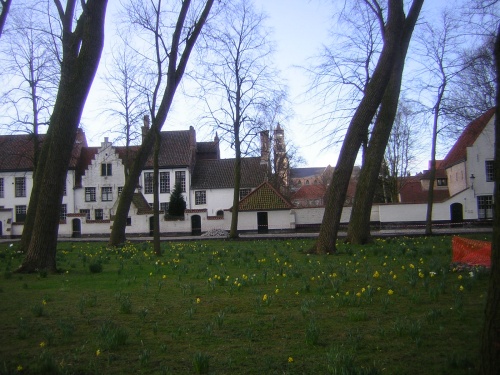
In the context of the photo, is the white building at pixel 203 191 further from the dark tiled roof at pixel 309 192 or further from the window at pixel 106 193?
the dark tiled roof at pixel 309 192

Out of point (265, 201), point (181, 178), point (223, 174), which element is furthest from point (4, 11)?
point (223, 174)

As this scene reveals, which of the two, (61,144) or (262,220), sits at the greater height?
(61,144)

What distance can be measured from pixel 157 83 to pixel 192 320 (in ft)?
52.3

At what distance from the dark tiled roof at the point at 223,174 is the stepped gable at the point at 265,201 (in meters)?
12.9

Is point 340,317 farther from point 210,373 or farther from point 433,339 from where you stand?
point 210,373

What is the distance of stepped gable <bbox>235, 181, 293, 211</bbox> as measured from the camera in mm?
44969

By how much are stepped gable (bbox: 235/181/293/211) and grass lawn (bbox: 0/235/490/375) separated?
34847mm

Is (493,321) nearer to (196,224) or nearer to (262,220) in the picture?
(262,220)

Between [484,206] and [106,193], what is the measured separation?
40367 mm

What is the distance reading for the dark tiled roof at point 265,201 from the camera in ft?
148

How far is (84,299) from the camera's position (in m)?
7.58

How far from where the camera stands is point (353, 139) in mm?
14367

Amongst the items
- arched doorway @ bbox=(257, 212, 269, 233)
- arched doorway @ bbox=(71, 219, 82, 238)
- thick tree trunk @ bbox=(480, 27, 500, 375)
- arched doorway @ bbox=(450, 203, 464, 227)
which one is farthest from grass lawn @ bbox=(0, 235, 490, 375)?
arched doorway @ bbox=(71, 219, 82, 238)

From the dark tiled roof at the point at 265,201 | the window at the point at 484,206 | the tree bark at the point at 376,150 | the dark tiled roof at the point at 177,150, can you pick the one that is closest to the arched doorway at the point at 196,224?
the dark tiled roof at the point at 265,201
